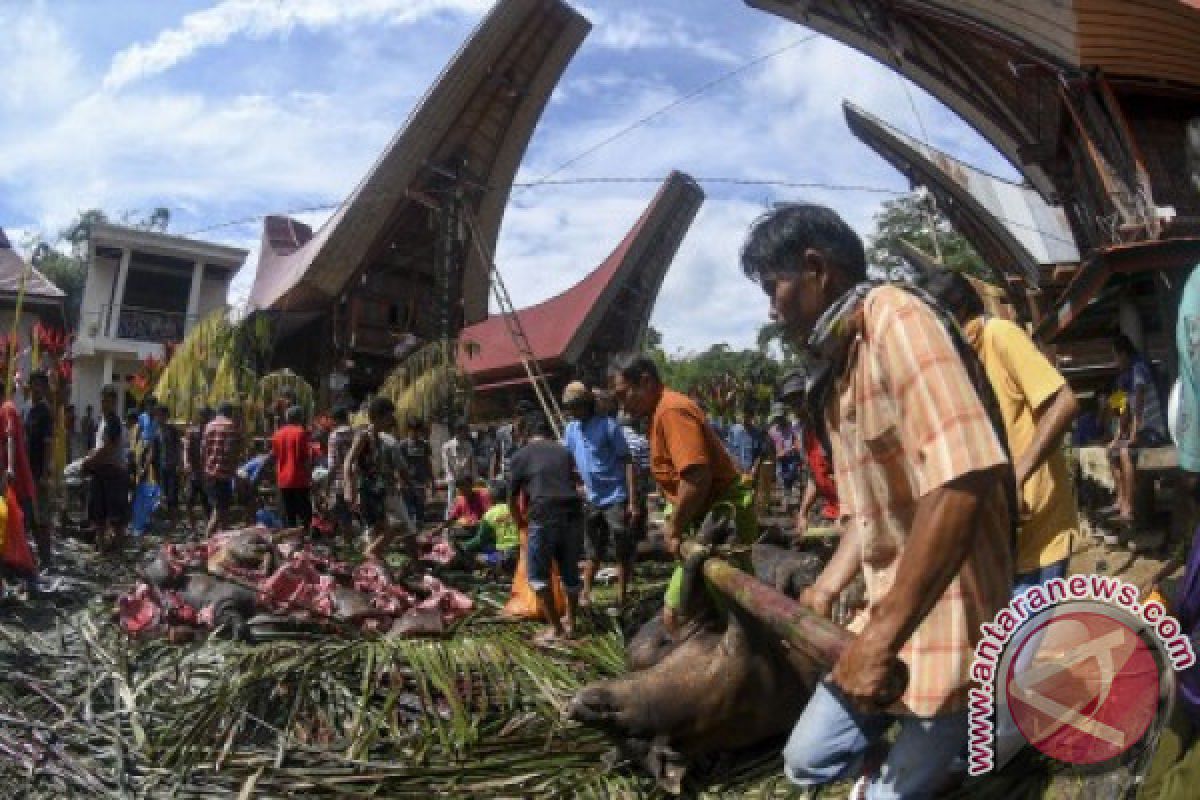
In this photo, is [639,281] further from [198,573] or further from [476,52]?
[198,573]

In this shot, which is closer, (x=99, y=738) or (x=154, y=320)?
(x=99, y=738)

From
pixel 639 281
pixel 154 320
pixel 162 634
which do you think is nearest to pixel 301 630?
pixel 162 634

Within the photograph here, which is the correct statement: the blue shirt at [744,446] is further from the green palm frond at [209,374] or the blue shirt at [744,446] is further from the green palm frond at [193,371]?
the green palm frond at [193,371]

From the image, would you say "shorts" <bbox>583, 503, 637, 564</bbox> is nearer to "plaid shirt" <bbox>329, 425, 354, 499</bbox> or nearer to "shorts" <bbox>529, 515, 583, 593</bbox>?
"shorts" <bbox>529, 515, 583, 593</bbox>

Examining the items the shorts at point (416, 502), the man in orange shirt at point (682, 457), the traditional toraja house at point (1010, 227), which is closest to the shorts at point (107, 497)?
the shorts at point (416, 502)

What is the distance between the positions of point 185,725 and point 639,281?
18.6 meters

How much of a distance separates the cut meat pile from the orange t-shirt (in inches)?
66.0

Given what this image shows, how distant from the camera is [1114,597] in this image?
154cm

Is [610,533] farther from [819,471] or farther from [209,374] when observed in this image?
[209,374]

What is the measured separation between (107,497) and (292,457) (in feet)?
6.23

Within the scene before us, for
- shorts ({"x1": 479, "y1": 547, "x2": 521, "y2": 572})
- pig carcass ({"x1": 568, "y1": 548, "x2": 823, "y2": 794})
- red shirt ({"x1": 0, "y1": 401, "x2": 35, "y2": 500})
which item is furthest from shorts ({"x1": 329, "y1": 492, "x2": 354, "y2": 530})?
pig carcass ({"x1": 568, "y1": 548, "x2": 823, "y2": 794})

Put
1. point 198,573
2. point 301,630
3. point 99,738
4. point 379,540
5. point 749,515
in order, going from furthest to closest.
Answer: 1. point 379,540
2. point 198,573
3. point 301,630
4. point 749,515
5. point 99,738

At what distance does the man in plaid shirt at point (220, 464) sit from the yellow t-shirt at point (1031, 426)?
8.61 metres

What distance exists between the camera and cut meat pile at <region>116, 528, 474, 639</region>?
5.37m
